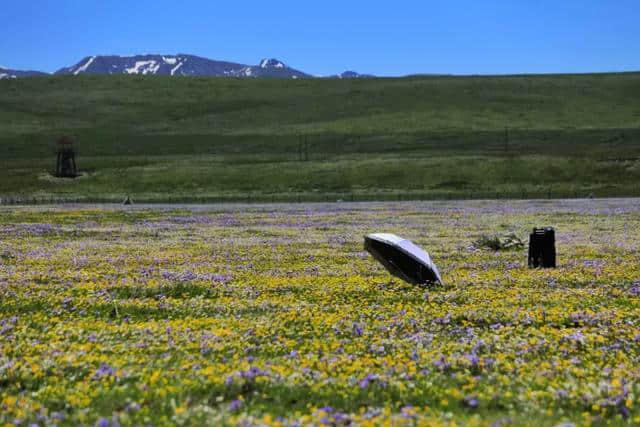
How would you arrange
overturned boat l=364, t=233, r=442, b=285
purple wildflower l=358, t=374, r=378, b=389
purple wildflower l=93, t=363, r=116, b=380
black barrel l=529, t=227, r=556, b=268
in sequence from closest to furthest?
1. purple wildflower l=358, t=374, r=378, b=389
2. purple wildflower l=93, t=363, r=116, b=380
3. overturned boat l=364, t=233, r=442, b=285
4. black barrel l=529, t=227, r=556, b=268

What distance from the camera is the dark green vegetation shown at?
113m

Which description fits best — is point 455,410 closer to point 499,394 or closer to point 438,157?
point 499,394

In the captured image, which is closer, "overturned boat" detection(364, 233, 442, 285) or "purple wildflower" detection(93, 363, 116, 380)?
"purple wildflower" detection(93, 363, 116, 380)

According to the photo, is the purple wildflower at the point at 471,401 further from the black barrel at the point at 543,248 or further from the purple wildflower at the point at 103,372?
the black barrel at the point at 543,248

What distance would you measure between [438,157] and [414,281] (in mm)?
120213

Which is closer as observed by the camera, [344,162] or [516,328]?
[516,328]

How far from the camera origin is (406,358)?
33.8 ft

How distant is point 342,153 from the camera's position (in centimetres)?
15088

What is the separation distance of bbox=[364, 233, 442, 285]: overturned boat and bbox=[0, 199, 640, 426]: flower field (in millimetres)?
442

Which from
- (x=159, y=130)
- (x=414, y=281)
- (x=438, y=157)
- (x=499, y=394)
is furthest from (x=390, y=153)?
(x=499, y=394)

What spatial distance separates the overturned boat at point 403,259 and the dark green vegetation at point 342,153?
78.9 meters

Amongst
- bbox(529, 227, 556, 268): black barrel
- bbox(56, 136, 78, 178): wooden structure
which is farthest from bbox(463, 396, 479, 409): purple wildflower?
bbox(56, 136, 78, 178): wooden structure

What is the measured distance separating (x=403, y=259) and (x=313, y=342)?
7.71 m

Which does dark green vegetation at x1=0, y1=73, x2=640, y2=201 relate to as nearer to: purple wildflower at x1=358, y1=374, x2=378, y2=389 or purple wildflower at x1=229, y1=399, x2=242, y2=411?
purple wildflower at x1=358, y1=374, x2=378, y2=389
